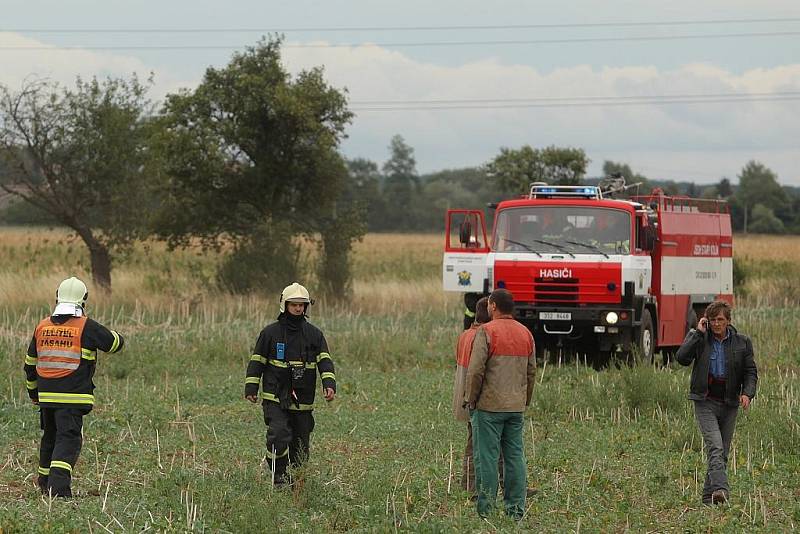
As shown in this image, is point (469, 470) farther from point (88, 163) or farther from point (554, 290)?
point (88, 163)

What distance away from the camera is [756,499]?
407 inches

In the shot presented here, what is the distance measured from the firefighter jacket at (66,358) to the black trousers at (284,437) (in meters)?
→ 1.38

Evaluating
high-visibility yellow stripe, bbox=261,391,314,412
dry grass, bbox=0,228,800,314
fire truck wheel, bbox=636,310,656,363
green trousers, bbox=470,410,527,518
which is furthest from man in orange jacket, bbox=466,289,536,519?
dry grass, bbox=0,228,800,314

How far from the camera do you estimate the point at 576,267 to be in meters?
20.2

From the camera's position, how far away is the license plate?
66.1ft

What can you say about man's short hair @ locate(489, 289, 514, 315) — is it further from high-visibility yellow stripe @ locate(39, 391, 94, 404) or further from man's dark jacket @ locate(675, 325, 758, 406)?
high-visibility yellow stripe @ locate(39, 391, 94, 404)

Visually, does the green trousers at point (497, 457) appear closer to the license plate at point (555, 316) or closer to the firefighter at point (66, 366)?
the firefighter at point (66, 366)

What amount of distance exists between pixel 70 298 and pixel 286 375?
180 cm

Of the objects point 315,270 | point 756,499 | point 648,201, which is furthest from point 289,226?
point 756,499

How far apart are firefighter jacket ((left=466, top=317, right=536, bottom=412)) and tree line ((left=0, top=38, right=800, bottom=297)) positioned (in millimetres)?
22209

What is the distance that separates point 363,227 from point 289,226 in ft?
6.59

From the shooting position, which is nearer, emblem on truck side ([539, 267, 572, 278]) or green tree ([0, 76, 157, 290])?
emblem on truck side ([539, 267, 572, 278])

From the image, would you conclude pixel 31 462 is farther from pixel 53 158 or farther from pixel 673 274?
pixel 53 158

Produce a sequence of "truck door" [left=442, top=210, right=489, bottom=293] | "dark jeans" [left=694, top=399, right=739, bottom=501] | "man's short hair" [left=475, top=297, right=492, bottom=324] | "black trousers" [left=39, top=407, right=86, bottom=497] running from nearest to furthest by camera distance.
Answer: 1. "black trousers" [left=39, top=407, right=86, bottom=497]
2. "dark jeans" [left=694, top=399, right=739, bottom=501]
3. "man's short hair" [left=475, top=297, right=492, bottom=324]
4. "truck door" [left=442, top=210, right=489, bottom=293]
